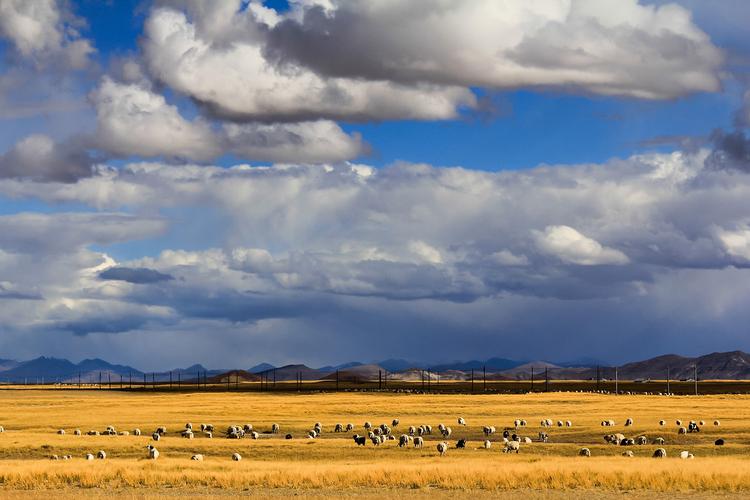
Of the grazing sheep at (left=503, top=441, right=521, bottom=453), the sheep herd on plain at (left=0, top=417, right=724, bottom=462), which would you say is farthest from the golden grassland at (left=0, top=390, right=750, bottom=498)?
the sheep herd on plain at (left=0, top=417, right=724, bottom=462)

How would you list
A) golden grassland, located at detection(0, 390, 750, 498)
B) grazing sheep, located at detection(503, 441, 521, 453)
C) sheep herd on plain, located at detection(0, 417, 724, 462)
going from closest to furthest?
golden grassland, located at detection(0, 390, 750, 498) → sheep herd on plain, located at detection(0, 417, 724, 462) → grazing sheep, located at detection(503, 441, 521, 453)

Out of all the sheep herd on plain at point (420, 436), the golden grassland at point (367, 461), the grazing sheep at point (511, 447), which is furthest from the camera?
the grazing sheep at point (511, 447)

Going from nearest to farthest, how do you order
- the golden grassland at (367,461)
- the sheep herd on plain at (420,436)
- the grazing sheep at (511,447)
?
the golden grassland at (367,461) → the sheep herd on plain at (420,436) → the grazing sheep at (511,447)

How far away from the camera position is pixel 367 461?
5878 centimetres

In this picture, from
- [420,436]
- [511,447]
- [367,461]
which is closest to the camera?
[367,461]

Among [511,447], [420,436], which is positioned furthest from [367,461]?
[420,436]

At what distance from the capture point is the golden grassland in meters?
45.7

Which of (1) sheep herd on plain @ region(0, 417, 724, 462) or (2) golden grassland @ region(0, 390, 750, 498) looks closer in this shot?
(2) golden grassland @ region(0, 390, 750, 498)

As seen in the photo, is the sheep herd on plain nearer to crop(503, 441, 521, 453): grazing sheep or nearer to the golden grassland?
crop(503, 441, 521, 453): grazing sheep

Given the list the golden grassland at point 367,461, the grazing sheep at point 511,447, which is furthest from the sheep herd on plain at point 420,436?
the golden grassland at point 367,461

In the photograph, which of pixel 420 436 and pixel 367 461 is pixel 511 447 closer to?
pixel 367 461

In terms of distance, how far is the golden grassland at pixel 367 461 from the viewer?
150ft

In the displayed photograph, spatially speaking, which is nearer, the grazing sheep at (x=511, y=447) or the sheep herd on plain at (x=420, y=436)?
the sheep herd on plain at (x=420, y=436)

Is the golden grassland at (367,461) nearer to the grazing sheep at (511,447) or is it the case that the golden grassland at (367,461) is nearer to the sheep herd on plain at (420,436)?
the grazing sheep at (511,447)
